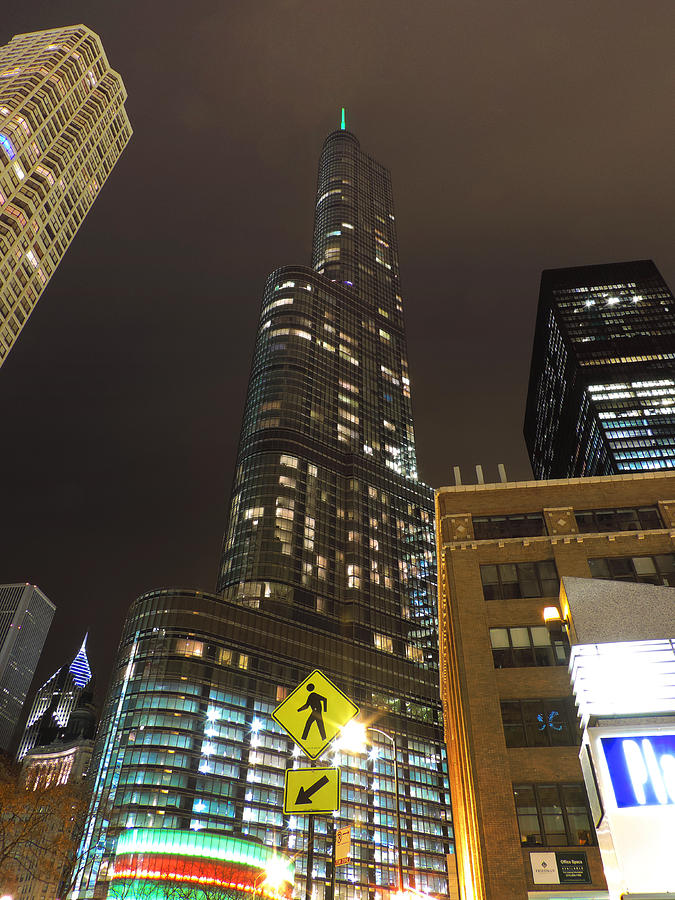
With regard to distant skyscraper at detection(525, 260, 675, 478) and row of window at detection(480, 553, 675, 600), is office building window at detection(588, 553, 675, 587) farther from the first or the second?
distant skyscraper at detection(525, 260, 675, 478)

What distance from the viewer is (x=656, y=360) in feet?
586

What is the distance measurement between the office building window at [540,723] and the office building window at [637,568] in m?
8.03

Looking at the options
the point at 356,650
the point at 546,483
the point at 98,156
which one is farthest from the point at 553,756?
the point at 98,156

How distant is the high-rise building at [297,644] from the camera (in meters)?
106

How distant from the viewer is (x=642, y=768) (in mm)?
12250

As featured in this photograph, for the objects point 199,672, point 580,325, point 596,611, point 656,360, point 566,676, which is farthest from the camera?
point 580,325

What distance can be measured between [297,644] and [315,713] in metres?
129

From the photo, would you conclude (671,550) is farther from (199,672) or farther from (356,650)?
(356,650)

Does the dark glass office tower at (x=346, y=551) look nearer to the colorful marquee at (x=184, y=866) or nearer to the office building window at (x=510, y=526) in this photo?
the colorful marquee at (x=184, y=866)

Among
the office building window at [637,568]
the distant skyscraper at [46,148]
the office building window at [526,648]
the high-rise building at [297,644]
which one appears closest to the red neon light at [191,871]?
the high-rise building at [297,644]

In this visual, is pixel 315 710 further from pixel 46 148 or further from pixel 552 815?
pixel 46 148

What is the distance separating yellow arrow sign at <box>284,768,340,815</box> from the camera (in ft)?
29.8

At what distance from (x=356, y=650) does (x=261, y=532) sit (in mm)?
34555

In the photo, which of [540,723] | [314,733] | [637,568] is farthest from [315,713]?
[637,568]
